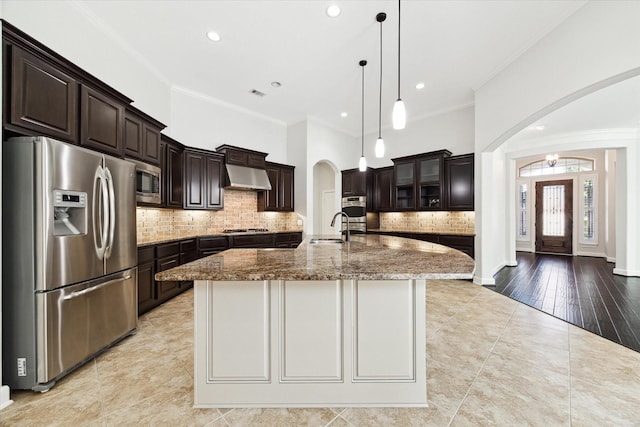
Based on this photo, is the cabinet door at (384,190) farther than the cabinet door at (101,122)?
Yes

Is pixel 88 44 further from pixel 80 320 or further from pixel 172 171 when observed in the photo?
pixel 80 320

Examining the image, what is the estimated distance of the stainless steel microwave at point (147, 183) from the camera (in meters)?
3.03

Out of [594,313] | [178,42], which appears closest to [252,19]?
[178,42]

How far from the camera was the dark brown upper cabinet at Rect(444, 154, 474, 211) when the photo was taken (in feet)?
16.2

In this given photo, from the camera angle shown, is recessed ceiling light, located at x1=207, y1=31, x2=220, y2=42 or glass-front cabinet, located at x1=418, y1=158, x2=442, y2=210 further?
glass-front cabinet, located at x1=418, y1=158, x2=442, y2=210

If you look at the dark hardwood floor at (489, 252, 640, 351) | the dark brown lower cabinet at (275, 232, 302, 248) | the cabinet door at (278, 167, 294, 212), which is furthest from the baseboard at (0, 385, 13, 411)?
the dark hardwood floor at (489, 252, 640, 351)

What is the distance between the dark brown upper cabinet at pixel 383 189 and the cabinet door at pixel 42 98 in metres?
5.50

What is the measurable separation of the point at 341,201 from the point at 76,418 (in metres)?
5.84

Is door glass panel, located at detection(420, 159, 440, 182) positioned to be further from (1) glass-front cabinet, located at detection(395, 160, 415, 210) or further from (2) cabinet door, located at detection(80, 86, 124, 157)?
(2) cabinet door, located at detection(80, 86, 124, 157)

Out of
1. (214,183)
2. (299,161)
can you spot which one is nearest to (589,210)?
(299,161)

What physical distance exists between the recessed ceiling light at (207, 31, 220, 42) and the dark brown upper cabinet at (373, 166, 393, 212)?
4314 millimetres

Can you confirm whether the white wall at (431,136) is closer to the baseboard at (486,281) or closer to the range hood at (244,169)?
the baseboard at (486,281)

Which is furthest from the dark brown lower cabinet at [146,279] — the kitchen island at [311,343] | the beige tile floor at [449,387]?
the kitchen island at [311,343]

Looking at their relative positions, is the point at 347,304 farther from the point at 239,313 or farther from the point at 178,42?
the point at 178,42
